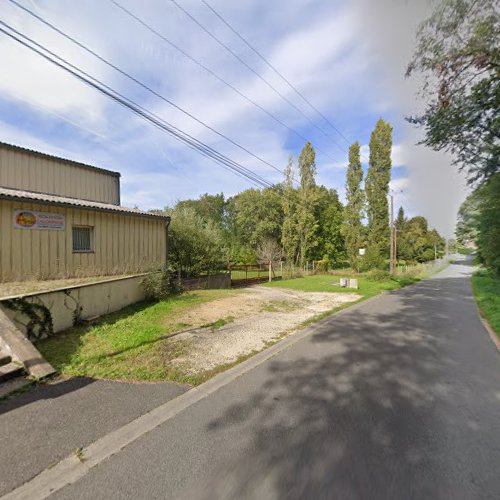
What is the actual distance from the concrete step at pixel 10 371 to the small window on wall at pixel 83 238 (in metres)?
6.00

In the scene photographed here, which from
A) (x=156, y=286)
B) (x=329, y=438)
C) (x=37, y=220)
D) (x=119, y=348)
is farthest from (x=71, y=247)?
(x=329, y=438)

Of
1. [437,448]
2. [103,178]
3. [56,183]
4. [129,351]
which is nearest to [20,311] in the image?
[129,351]

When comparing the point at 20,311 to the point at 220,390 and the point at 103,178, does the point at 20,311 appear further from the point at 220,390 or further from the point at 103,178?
the point at 103,178

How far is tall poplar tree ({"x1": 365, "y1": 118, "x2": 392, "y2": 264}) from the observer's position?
2756cm

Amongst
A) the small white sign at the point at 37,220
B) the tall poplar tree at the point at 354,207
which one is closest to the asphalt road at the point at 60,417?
the small white sign at the point at 37,220

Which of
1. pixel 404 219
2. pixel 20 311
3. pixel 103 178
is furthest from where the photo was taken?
pixel 404 219

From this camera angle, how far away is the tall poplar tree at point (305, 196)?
25859 millimetres

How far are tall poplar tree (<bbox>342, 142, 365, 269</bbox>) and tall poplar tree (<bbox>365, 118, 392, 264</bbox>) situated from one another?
0.93m

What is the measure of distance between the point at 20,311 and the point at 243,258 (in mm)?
22994

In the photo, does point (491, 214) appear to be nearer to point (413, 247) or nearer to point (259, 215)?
point (259, 215)

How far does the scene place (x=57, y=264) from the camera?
849 cm

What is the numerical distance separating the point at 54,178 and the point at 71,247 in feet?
15.2

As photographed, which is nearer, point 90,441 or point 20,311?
point 90,441

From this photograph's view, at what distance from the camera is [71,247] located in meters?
8.87
